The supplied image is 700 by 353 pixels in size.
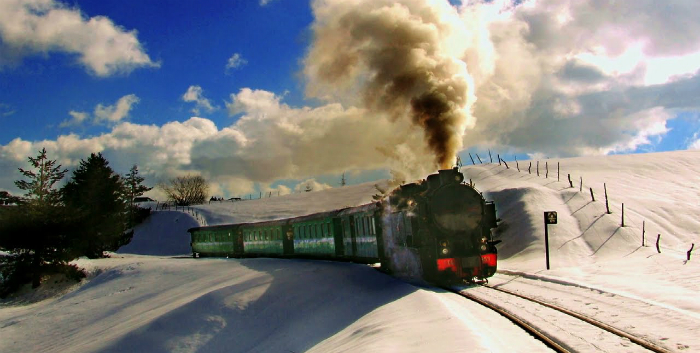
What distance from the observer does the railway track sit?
811 centimetres

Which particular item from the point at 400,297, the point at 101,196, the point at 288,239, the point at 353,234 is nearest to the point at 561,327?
the point at 400,297

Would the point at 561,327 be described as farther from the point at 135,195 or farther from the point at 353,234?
the point at 135,195

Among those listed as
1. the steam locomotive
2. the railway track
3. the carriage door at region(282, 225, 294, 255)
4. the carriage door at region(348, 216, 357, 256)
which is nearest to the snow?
the railway track

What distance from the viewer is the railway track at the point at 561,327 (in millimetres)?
8109

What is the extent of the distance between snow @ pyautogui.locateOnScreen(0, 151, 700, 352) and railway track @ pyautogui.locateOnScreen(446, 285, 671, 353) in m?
0.12

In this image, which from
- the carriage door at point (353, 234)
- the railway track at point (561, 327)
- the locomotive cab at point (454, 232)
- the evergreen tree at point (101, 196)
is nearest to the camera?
the railway track at point (561, 327)

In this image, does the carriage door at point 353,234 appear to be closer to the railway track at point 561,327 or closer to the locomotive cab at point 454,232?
the locomotive cab at point 454,232

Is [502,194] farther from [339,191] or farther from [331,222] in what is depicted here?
[339,191]

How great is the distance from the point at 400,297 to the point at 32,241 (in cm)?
3088

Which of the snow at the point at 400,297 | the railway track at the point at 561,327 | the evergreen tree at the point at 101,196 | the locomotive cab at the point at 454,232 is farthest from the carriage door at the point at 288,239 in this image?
the evergreen tree at the point at 101,196

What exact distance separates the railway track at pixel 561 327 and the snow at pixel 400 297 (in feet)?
0.41

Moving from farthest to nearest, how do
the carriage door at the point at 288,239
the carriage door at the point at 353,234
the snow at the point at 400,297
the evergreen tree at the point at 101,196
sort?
1. the evergreen tree at the point at 101,196
2. the carriage door at the point at 288,239
3. the carriage door at the point at 353,234
4. the snow at the point at 400,297

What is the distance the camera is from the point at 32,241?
115ft

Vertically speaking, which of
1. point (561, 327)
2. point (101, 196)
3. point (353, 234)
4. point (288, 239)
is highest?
point (101, 196)
